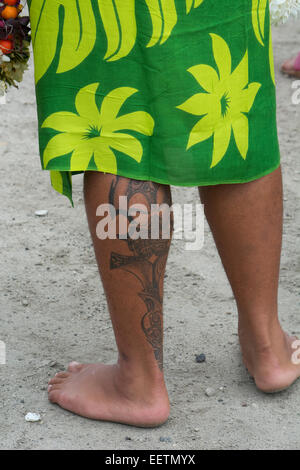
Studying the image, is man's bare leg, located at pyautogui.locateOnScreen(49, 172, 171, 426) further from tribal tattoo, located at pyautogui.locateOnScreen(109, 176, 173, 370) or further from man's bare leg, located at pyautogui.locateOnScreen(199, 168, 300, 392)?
man's bare leg, located at pyautogui.locateOnScreen(199, 168, 300, 392)

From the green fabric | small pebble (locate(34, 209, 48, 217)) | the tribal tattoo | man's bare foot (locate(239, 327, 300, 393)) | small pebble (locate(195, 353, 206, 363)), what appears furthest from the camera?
small pebble (locate(34, 209, 48, 217))

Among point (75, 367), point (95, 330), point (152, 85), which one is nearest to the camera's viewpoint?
point (152, 85)

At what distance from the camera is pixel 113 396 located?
1681 mm

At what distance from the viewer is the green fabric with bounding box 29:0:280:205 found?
4.40 ft

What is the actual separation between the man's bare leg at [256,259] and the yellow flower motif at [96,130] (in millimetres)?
235

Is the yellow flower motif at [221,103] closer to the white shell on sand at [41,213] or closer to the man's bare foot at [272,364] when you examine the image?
the man's bare foot at [272,364]

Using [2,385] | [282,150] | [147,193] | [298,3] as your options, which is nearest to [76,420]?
[2,385]

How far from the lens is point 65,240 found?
98.0 inches

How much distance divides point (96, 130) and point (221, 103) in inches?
9.5

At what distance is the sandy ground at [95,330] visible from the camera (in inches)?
64.6

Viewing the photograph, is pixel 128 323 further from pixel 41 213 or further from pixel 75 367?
pixel 41 213

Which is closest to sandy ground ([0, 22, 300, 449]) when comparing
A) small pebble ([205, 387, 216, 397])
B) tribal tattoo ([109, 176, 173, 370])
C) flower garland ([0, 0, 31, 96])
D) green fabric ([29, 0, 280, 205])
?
small pebble ([205, 387, 216, 397])

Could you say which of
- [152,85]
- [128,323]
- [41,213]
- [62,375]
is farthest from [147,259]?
[41,213]

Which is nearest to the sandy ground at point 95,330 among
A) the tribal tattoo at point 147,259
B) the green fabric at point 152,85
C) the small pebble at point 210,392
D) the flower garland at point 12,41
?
the small pebble at point 210,392
